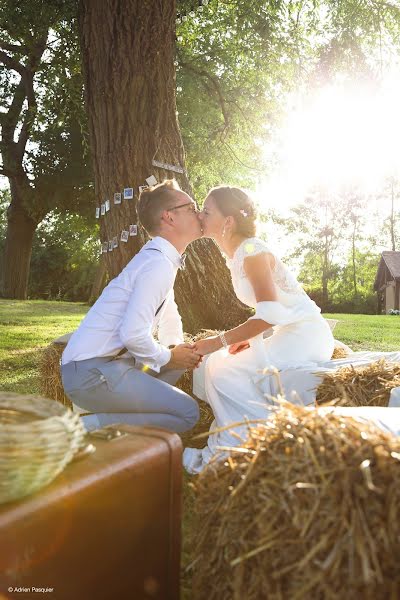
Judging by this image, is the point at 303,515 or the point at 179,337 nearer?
the point at 303,515

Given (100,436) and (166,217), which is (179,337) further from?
(100,436)

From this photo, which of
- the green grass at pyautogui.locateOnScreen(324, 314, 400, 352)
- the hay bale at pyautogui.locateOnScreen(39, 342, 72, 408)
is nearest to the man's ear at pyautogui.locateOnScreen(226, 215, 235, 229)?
the hay bale at pyautogui.locateOnScreen(39, 342, 72, 408)

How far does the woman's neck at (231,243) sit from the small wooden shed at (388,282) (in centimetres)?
3849

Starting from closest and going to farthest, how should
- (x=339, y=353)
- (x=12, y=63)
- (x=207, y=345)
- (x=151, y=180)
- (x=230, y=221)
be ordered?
(x=207, y=345), (x=230, y=221), (x=339, y=353), (x=151, y=180), (x=12, y=63)

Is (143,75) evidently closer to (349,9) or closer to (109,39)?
(109,39)

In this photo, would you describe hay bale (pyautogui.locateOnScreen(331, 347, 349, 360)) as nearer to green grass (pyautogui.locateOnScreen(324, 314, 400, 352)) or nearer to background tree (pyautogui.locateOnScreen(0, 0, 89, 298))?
green grass (pyautogui.locateOnScreen(324, 314, 400, 352))

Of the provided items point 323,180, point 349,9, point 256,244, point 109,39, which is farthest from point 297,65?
point 323,180

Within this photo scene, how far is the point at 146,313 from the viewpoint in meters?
3.46

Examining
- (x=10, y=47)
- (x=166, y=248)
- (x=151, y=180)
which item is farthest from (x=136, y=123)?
(x=10, y=47)

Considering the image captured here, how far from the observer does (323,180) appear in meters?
53.2

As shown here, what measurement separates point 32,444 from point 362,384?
8.98ft

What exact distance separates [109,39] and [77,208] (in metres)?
14.3

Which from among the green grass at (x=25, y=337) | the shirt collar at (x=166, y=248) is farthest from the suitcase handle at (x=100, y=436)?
the green grass at (x=25, y=337)

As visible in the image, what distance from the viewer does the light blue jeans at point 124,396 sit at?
3451 millimetres
